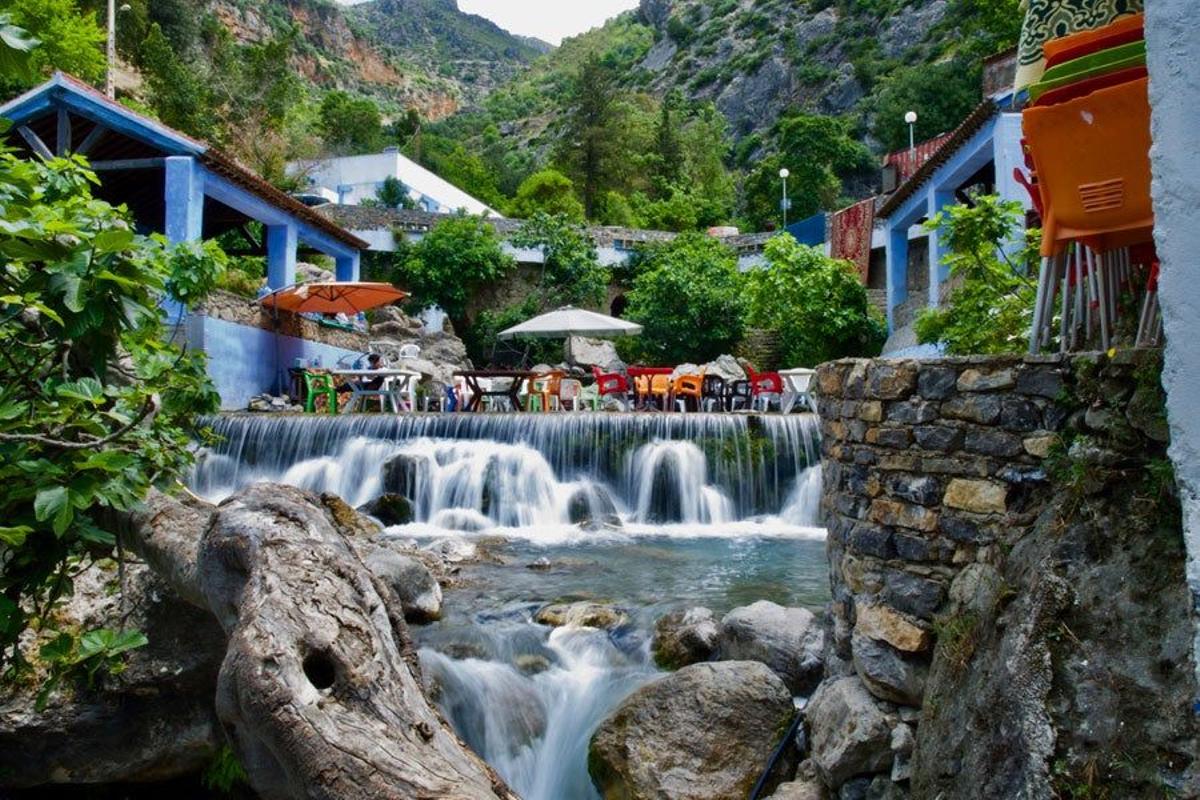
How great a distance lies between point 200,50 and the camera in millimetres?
32750

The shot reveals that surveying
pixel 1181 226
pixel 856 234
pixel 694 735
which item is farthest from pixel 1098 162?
pixel 856 234

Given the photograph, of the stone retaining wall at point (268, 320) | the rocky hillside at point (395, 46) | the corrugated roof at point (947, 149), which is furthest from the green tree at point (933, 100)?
the rocky hillside at point (395, 46)

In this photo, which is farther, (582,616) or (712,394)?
(712,394)

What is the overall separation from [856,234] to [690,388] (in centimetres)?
1566

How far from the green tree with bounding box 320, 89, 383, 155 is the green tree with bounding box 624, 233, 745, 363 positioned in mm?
26148

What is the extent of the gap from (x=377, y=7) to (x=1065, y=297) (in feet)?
437

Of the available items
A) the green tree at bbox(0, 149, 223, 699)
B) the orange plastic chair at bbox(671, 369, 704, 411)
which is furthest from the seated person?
the green tree at bbox(0, 149, 223, 699)

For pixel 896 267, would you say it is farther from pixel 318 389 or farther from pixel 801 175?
pixel 801 175

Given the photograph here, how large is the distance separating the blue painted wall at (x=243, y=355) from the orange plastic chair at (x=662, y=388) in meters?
7.33

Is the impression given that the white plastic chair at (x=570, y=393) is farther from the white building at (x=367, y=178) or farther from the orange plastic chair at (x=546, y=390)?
the white building at (x=367, y=178)

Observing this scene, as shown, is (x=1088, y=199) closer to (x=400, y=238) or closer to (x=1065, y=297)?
(x=1065, y=297)

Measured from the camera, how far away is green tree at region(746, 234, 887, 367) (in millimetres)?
22375

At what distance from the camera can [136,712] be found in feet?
12.0

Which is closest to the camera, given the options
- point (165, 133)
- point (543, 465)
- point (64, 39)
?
point (543, 465)
